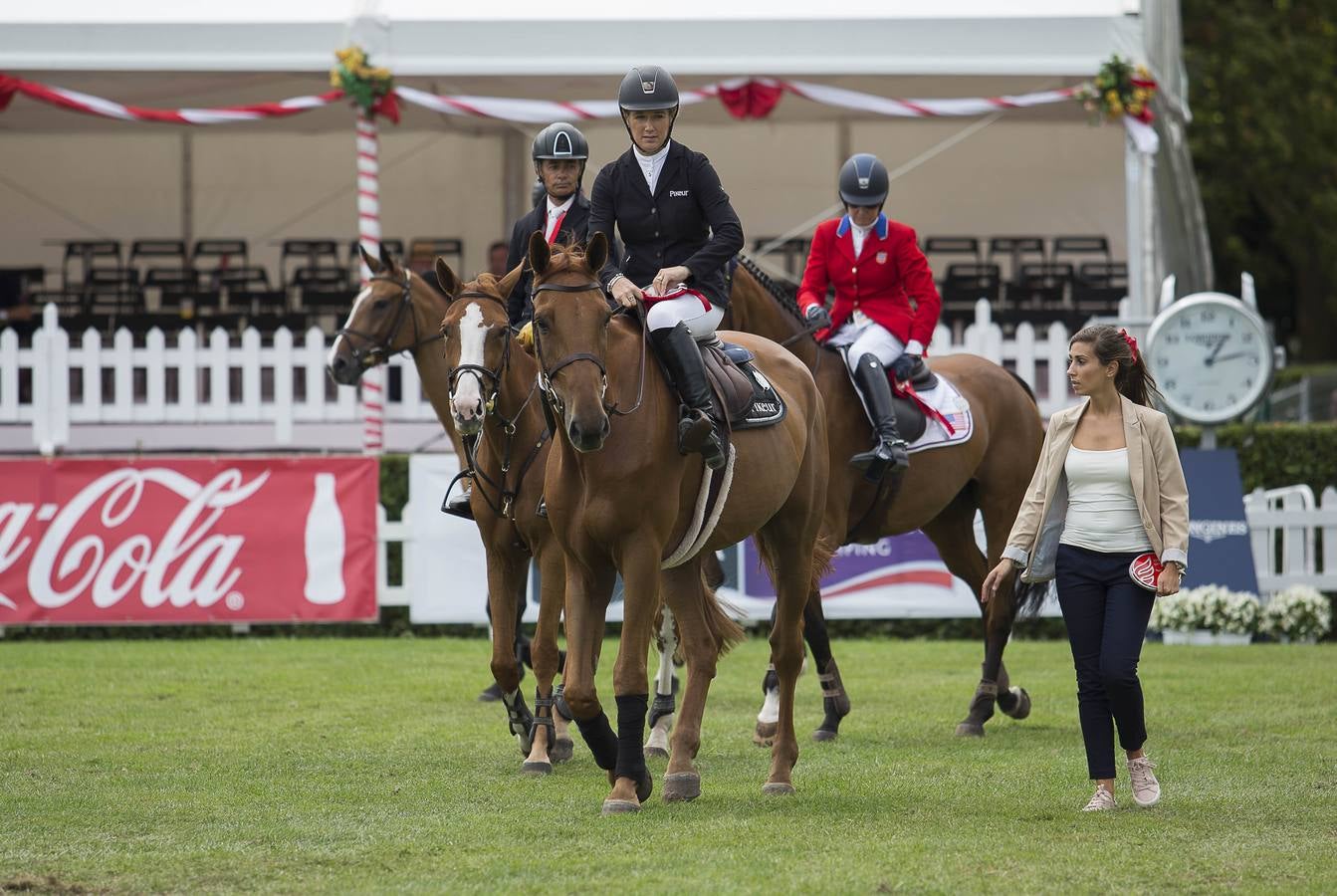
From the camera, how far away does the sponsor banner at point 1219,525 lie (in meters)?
14.1

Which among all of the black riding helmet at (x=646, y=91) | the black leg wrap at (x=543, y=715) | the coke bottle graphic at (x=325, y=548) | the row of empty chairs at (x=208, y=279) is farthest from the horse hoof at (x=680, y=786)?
the row of empty chairs at (x=208, y=279)

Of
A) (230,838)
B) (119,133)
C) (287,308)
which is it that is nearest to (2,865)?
(230,838)

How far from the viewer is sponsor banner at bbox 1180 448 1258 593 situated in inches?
554

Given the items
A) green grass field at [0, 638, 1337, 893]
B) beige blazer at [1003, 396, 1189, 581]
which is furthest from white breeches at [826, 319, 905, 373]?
beige blazer at [1003, 396, 1189, 581]

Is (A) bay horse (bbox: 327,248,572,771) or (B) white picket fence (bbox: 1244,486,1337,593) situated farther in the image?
(B) white picket fence (bbox: 1244,486,1337,593)

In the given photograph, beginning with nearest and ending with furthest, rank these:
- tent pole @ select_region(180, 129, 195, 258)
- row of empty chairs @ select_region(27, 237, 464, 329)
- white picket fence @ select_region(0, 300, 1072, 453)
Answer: white picket fence @ select_region(0, 300, 1072, 453) < row of empty chairs @ select_region(27, 237, 464, 329) < tent pole @ select_region(180, 129, 195, 258)

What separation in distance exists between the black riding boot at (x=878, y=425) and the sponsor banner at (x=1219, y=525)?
18.1 feet

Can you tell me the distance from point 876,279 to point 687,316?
2858 mm

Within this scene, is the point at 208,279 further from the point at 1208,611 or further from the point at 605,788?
the point at 605,788

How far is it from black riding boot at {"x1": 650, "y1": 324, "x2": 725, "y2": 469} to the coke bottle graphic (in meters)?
7.75

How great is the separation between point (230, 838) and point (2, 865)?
824 mm

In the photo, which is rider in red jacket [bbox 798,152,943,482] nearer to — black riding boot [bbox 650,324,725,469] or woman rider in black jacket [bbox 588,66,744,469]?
woman rider in black jacket [bbox 588,66,744,469]

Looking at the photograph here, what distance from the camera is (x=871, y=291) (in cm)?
990

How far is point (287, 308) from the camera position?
66.4ft
